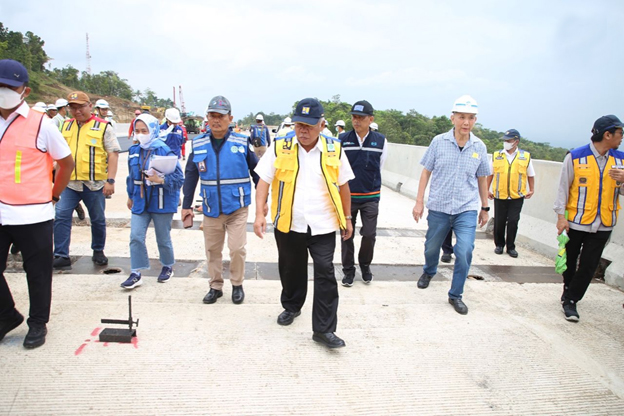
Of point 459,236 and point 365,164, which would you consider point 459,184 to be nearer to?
point 459,236

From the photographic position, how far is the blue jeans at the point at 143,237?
4.42 metres

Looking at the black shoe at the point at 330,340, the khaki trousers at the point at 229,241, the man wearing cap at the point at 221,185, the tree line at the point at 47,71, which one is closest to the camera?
the black shoe at the point at 330,340

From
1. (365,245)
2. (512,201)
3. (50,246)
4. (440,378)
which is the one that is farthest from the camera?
(512,201)

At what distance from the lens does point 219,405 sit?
2.52m

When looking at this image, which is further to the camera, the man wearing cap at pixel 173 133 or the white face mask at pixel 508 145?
the man wearing cap at pixel 173 133

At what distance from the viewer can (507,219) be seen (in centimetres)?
654

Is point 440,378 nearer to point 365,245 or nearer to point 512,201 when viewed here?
point 365,245

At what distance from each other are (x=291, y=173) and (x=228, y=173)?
927mm

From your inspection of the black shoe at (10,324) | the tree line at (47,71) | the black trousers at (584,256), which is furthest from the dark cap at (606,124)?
the tree line at (47,71)

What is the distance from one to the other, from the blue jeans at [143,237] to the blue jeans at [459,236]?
2.97 meters

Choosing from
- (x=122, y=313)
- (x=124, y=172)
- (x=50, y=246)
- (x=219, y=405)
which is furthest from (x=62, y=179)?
(x=124, y=172)

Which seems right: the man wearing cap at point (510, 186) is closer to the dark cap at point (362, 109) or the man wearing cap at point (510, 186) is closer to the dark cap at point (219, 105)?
the dark cap at point (362, 109)

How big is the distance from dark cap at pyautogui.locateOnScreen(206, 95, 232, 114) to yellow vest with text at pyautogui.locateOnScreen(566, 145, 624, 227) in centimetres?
356

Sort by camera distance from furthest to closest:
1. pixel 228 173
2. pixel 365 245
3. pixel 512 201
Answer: pixel 512 201
pixel 365 245
pixel 228 173
